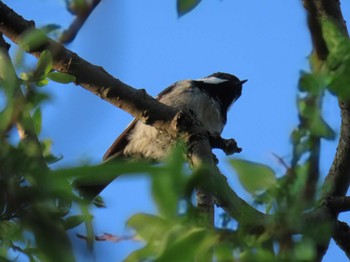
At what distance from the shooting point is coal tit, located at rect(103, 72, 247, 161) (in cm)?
459

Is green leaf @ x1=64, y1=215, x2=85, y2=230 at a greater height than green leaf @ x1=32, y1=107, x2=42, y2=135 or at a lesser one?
lesser

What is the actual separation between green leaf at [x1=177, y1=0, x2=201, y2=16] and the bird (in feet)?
10.6

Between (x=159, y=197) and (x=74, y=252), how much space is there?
132mm

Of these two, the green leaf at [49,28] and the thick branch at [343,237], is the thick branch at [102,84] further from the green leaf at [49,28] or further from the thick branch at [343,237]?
the green leaf at [49,28]

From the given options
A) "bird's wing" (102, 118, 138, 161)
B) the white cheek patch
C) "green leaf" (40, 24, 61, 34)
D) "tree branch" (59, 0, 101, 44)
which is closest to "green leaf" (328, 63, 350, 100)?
"tree branch" (59, 0, 101, 44)

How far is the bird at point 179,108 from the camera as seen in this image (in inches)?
181

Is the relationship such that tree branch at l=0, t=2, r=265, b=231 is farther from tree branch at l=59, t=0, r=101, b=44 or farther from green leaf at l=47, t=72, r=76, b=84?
tree branch at l=59, t=0, r=101, b=44

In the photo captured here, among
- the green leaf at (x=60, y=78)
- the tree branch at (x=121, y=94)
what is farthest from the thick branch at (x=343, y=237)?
the green leaf at (x=60, y=78)

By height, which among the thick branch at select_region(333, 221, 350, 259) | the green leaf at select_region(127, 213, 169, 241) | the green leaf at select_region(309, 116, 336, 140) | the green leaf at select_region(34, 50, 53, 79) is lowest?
the green leaf at select_region(127, 213, 169, 241)

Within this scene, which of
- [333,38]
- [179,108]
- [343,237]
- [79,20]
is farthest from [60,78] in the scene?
[179,108]

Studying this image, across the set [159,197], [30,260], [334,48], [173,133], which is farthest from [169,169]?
[173,133]

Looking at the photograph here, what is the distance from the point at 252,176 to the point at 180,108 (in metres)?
3.95

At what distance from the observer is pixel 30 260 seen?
1.26m

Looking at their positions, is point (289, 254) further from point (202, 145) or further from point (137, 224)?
point (202, 145)
